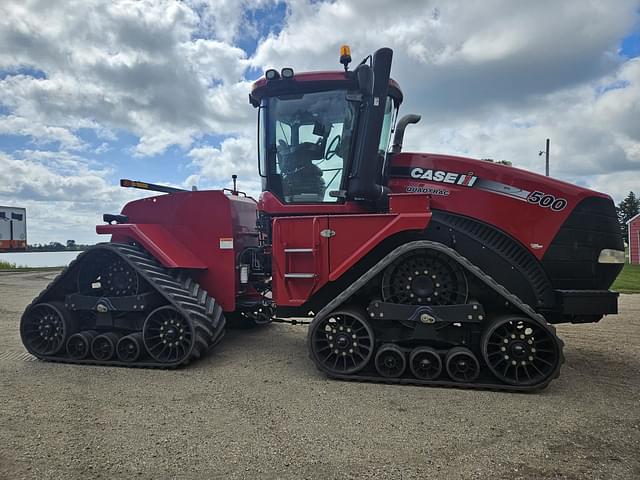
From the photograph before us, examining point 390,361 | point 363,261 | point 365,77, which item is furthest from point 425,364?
point 365,77

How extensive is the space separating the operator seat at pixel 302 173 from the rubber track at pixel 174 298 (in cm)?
158

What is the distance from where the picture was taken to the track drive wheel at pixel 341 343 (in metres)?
4.42

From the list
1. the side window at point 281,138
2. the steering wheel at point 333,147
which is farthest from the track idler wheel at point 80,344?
the steering wheel at point 333,147

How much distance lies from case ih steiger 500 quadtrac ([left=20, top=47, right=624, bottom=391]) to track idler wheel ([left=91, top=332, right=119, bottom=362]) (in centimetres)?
2

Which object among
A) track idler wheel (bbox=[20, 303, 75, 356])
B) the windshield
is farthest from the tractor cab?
track idler wheel (bbox=[20, 303, 75, 356])

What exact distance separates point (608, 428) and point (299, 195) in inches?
140

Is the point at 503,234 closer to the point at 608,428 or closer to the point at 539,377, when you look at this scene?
the point at 539,377

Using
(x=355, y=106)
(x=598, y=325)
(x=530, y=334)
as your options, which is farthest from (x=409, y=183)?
(x=598, y=325)

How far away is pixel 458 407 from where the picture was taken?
371 centimetres

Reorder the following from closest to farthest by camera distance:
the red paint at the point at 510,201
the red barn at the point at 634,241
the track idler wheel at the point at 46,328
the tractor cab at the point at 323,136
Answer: the red paint at the point at 510,201 → the tractor cab at the point at 323,136 → the track idler wheel at the point at 46,328 → the red barn at the point at 634,241

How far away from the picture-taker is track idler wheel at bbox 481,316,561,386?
160 inches

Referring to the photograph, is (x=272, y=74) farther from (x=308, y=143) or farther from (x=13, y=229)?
(x=13, y=229)

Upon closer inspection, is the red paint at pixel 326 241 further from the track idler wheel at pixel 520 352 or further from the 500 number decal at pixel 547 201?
the track idler wheel at pixel 520 352

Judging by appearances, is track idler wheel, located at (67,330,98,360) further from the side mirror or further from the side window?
the side mirror
